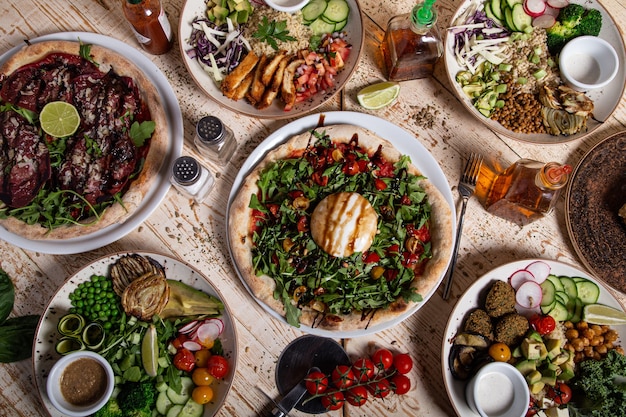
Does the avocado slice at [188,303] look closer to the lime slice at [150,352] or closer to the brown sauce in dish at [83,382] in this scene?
the lime slice at [150,352]

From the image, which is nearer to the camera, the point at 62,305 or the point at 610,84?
the point at 62,305

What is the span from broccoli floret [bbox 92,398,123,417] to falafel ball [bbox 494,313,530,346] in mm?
2727

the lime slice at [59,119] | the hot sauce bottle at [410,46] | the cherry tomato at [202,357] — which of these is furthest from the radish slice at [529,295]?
the lime slice at [59,119]

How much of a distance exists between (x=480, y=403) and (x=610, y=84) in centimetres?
260

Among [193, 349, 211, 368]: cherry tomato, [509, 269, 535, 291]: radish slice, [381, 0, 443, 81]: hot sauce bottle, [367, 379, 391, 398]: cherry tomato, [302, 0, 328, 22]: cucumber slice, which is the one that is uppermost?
[302, 0, 328, 22]: cucumber slice

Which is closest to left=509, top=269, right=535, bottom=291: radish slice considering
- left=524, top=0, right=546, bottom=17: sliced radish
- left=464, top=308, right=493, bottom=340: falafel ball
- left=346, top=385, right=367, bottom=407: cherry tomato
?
left=464, top=308, right=493, bottom=340: falafel ball

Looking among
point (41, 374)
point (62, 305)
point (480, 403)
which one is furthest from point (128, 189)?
point (480, 403)

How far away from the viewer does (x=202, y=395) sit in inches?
136

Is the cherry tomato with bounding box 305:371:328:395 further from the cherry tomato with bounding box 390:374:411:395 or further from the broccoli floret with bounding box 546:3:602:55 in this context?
the broccoli floret with bounding box 546:3:602:55

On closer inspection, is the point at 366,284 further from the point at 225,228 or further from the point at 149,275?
the point at 149,275

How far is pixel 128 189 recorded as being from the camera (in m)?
3.58

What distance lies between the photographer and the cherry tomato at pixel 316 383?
3467mm

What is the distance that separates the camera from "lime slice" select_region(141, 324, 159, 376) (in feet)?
11.2

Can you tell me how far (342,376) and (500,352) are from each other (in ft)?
3.68
